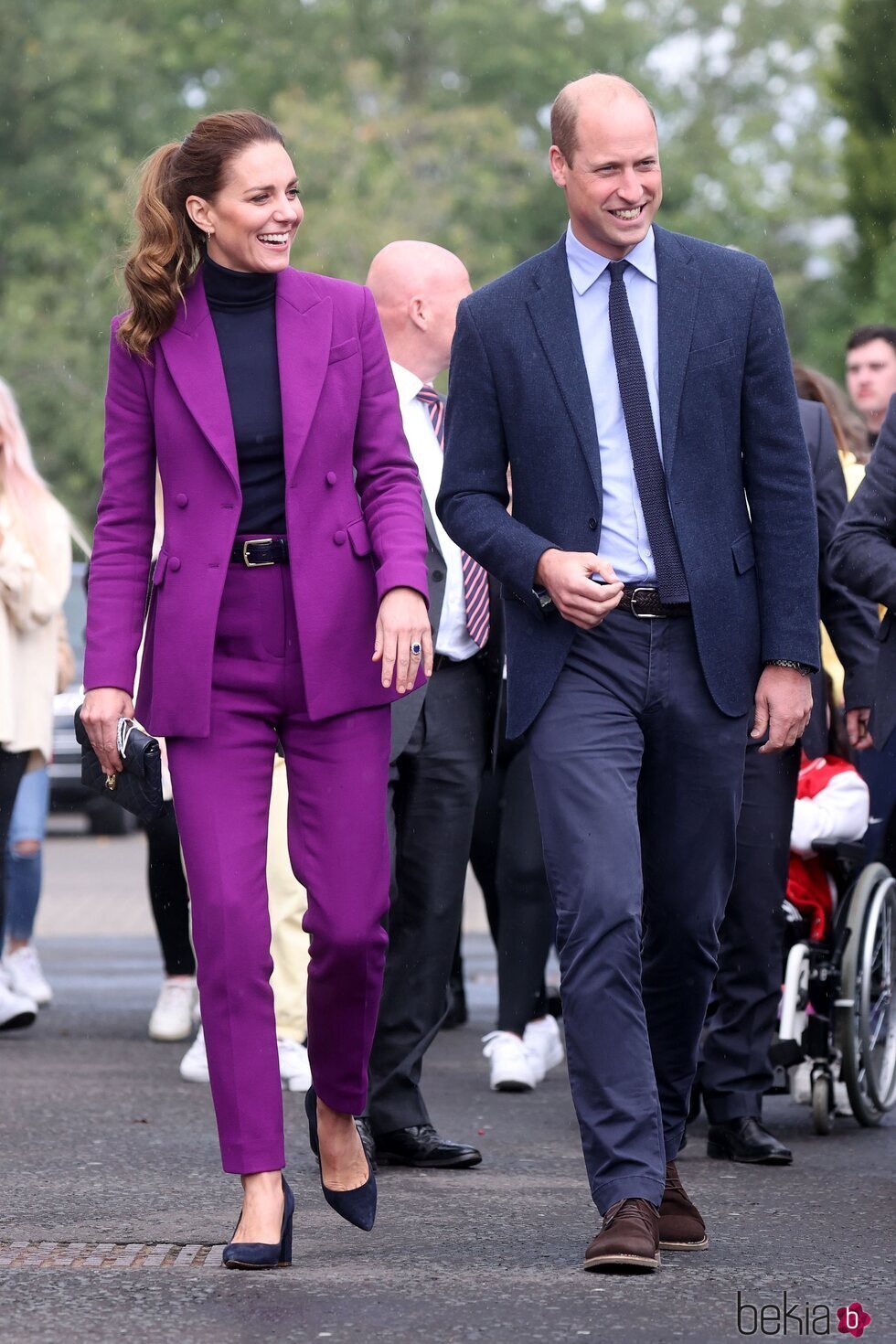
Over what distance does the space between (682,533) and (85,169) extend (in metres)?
33.9

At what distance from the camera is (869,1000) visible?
250 inches

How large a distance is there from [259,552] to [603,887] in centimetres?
91

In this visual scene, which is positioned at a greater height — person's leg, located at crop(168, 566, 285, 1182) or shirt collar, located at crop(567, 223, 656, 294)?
shirt collar, located at crop(567, 223, 656, 294)

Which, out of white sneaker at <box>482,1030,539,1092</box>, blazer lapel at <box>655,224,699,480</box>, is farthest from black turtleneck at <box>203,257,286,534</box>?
white sneaker at <box>482,1030,539,1092</box>

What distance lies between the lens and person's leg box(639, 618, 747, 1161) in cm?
454

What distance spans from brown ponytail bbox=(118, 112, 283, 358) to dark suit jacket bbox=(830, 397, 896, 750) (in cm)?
167

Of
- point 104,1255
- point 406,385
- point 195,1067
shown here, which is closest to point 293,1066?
point 195,1067

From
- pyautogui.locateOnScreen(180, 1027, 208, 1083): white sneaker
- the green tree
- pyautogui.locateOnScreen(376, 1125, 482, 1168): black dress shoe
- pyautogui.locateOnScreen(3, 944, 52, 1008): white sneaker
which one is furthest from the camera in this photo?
the green tree

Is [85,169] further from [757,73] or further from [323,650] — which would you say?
[323,650]

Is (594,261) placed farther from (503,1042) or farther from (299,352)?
(503,1042)

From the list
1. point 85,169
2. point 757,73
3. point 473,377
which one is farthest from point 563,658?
point 757,73

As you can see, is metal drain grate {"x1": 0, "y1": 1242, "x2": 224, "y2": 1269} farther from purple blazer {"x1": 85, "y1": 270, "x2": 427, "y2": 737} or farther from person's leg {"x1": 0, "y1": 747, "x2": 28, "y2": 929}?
person's leg {"x1": 0, "y1": 747, "x2": 28, "y2": 929}

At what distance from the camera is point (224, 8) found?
1844 inches

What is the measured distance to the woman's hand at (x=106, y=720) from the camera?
4398 millimetres
